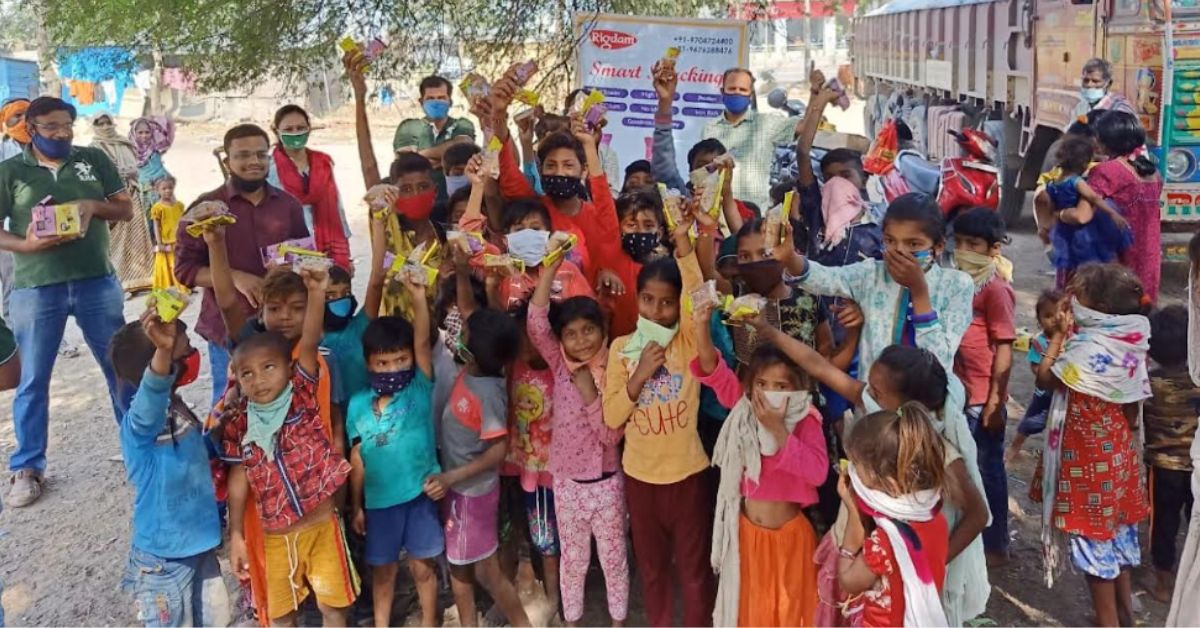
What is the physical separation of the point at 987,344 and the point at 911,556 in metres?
1.35

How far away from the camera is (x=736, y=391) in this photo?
9.64 ft

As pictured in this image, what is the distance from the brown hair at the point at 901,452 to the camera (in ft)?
7.48

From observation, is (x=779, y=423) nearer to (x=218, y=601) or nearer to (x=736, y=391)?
(x=736, y=391)

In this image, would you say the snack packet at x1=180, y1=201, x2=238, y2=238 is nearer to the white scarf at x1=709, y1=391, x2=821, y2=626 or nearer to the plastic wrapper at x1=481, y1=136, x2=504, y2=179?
the plastic wrapper at x1=481, y1=136, x2=504, y2=179

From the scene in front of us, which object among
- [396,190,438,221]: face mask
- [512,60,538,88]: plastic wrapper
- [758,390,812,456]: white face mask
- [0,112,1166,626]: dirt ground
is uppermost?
[512,60,538,88]: plastic wrapper

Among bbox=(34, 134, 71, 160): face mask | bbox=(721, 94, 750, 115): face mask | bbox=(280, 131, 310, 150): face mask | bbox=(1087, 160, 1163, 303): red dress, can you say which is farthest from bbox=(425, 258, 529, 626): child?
bbox=(1087, 160, 1163, 303): red dress

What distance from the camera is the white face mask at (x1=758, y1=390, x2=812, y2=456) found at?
277 cm

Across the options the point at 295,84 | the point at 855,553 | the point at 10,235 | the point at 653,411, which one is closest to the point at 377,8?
the point at 295,84

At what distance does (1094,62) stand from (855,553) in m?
5.43

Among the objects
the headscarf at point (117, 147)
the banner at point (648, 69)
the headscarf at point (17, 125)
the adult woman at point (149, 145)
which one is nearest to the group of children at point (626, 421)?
the banner at point (648, 69)

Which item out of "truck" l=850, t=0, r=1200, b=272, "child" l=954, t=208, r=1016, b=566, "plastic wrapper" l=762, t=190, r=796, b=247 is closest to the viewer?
"plastic wrapper" l=762, t=190, r=796, b=247

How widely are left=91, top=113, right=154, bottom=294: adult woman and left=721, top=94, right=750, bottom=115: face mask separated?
6.29 meters

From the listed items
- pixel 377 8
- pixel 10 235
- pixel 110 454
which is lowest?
pixel 110 454

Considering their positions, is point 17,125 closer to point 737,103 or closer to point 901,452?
point 737,103
